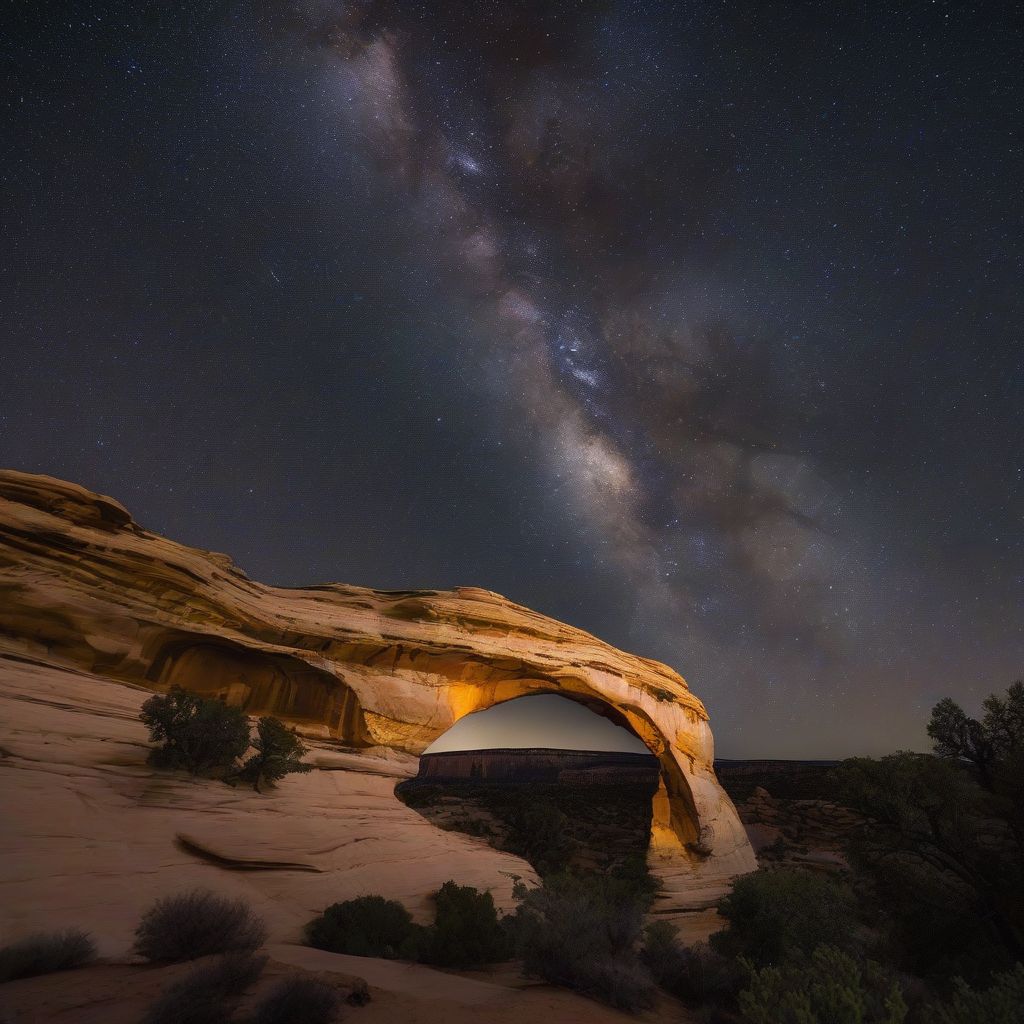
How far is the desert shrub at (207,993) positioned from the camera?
2.93m

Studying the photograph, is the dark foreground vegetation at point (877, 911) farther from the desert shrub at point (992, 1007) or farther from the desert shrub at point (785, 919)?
the desert shrub at point (992, 1007)

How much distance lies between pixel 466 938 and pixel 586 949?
145 cm

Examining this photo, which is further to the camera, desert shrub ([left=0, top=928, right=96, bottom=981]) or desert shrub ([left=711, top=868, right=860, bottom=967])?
desert shrub ([left=711, top=868, right=860, bottom=967])

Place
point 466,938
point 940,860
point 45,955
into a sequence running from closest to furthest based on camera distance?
point 45,955
point 466,938
point 940,860

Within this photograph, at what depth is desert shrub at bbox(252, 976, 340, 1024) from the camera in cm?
304

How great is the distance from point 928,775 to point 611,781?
119ft

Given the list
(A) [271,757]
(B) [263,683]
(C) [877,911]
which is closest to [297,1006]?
(A) [271,757]

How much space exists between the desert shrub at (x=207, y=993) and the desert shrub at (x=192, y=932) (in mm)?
613

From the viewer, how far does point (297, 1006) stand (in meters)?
3.14

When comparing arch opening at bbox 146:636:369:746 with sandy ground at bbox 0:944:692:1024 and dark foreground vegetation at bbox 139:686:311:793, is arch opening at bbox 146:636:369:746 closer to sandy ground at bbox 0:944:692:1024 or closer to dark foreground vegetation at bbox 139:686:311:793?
dark foreground vegetation at bbox 139:686:311:793

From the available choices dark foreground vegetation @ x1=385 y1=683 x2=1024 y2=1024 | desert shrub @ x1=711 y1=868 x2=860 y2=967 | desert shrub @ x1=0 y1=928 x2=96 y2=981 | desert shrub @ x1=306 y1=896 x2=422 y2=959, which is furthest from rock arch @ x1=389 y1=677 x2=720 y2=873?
desert shrub @ x1=0 y1=928 x2=96 y2=981

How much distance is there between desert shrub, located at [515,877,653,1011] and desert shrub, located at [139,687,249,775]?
18.2ft

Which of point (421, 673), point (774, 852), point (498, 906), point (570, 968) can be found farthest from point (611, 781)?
point (570, 968)

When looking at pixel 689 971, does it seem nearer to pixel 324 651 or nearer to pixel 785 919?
pixel 785 919
